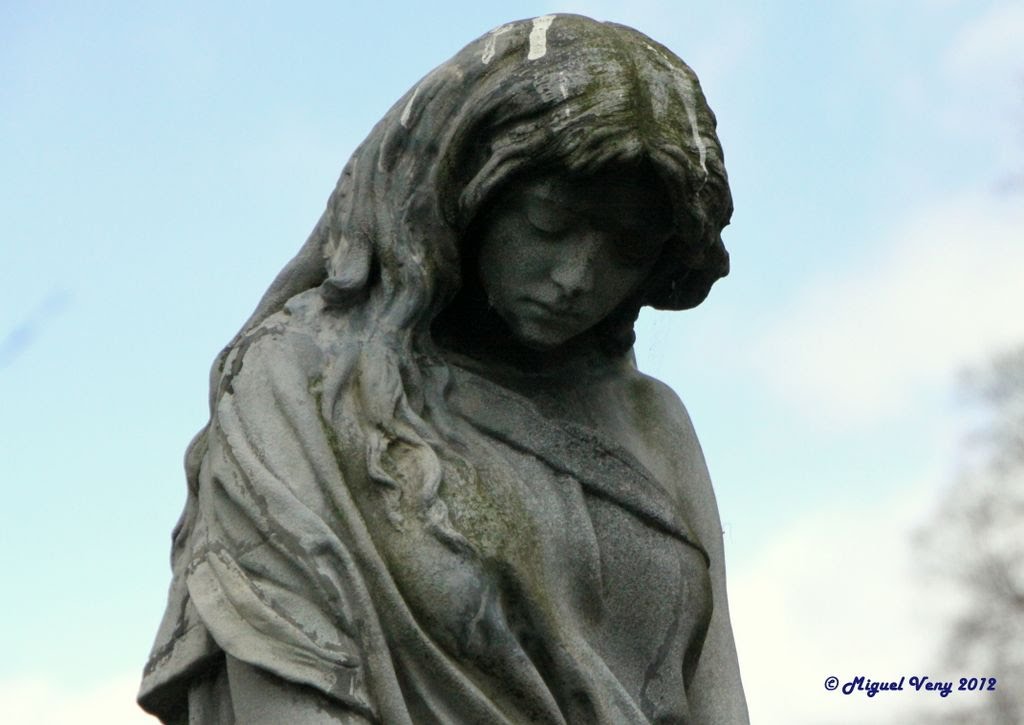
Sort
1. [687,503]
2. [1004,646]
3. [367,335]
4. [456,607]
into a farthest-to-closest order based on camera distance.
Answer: [1004,646] < [687,503] < [367,335] < [456,607]

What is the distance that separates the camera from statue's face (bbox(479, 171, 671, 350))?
5.55 m

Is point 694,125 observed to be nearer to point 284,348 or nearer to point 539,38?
point 539,38

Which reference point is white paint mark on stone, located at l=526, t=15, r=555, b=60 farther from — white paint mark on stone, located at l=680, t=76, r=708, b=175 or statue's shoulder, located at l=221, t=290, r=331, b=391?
statue's shoulder, located at l=221, t=290, r=331, b=391

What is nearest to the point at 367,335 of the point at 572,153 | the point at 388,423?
the point at 388,423

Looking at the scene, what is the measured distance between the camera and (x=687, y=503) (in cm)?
608

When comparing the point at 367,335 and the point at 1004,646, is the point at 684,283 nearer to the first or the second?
the point at 367,335

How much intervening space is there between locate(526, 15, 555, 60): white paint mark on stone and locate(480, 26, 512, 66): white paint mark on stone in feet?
0.25

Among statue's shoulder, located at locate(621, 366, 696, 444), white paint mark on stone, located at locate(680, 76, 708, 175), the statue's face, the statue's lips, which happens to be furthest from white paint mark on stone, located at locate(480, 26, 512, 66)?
statue's shoulder, located at locate(621, 366, 696, 444)

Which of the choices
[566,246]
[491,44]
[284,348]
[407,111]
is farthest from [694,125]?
[284,348]

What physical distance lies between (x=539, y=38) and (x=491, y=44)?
12 cm

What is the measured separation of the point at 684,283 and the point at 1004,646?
10.2 metres

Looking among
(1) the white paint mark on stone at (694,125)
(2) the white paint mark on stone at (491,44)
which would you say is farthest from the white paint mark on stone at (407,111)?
(1) the white paint mark on stone at (694,125)

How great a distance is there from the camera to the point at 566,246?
221 inches

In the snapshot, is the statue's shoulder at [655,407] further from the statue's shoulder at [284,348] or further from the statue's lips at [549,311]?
the statue's shoulder at [284,348]
